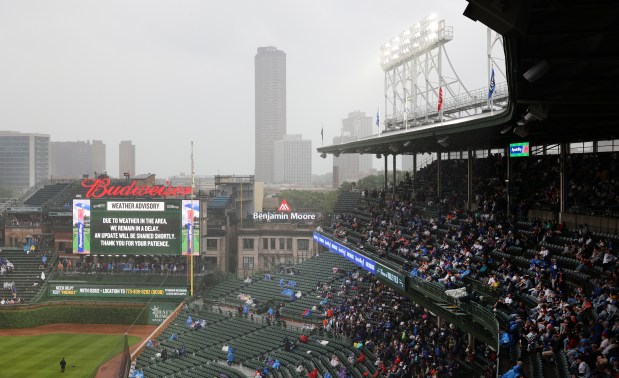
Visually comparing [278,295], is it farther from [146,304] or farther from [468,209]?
[468,209]

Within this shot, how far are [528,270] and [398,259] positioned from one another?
9043 mm

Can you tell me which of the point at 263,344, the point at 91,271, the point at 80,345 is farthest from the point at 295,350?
the point at 91,271

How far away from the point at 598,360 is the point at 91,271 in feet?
146

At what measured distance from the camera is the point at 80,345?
139 ft

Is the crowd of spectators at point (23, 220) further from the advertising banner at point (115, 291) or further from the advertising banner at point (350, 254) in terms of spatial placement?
the advertising banner at point (350, 254)

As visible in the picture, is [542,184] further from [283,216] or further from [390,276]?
[283,216]

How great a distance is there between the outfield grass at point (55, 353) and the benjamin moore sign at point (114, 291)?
3.73m

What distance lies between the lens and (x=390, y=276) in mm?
25234

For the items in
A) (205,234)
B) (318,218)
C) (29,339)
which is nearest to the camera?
(29,339)

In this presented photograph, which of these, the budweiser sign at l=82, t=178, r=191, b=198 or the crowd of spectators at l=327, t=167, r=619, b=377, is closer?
the crowd of spectators at l=327, t=167, r=619, b=377

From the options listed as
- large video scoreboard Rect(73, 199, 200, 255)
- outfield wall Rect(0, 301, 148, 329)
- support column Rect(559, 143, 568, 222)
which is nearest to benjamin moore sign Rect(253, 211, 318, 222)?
large video scoreboard Rect(73, 199, 200, 255)

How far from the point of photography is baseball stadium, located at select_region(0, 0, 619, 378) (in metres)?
13.0

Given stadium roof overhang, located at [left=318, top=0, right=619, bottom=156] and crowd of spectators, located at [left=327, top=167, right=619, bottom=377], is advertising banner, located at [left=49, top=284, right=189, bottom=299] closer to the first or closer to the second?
crowd of spectators, located at [left=327, top=167, right=619, bottom=377]

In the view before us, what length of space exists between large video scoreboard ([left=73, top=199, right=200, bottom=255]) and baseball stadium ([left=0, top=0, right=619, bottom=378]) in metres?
0.10
